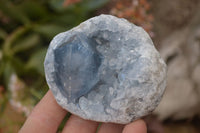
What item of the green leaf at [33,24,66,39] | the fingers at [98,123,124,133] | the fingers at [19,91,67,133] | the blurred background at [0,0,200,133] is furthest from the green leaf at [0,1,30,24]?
the fingers at [98,123,124,133]

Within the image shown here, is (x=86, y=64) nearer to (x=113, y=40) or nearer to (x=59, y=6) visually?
(x=113, y=40)

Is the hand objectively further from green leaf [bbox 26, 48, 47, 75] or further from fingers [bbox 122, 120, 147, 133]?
green leaf [bbox 26, 48, 47, 75]

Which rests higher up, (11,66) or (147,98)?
(147,98)

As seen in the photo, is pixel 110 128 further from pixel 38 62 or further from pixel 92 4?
pixel 92 4

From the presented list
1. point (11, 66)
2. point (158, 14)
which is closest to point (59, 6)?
point (11, 66)

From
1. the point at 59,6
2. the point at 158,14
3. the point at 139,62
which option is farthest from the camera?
the point at 158,14

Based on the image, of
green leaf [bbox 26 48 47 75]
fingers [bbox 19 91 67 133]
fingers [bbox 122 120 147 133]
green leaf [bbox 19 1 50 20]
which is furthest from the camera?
green leaf [bbox 19 1 50 20]

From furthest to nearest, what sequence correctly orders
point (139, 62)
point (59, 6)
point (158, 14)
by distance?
point (158, 14) → point (59, 6) → point (139, 62)
